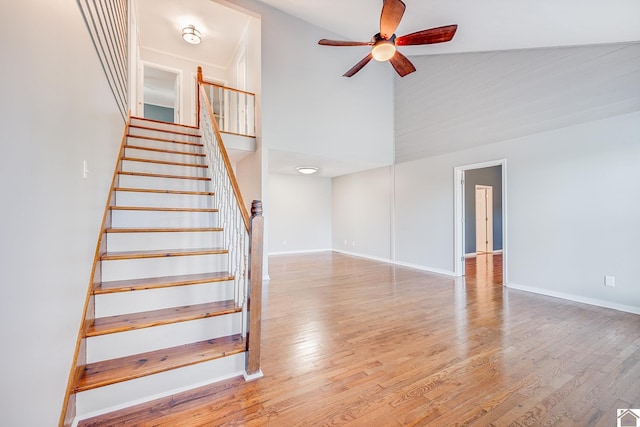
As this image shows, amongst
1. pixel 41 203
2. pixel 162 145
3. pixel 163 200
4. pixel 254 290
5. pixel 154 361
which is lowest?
pixel 154 361

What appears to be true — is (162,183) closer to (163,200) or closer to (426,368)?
(163,200)

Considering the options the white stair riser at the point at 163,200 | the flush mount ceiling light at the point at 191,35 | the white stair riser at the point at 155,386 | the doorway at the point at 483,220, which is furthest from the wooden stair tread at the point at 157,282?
the doorway at the point at 483,220

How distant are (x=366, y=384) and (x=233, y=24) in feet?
21.4

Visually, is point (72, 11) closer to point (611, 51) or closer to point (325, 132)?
point (325, 132)

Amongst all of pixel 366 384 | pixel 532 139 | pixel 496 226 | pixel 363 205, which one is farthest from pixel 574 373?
pixel 496 226

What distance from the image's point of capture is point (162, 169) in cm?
341

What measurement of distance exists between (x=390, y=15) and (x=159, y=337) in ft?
10.8

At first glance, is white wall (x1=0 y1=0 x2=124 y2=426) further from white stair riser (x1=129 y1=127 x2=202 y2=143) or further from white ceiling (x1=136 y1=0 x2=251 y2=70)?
white ceiling (x1=136 y1=0 x2=251 y2=70)

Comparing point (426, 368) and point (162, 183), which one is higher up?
point (162, 183)

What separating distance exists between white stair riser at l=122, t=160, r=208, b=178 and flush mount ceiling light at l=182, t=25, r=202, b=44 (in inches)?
153

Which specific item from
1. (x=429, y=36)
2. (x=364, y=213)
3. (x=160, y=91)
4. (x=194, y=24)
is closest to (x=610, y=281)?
(x=429, y=36)

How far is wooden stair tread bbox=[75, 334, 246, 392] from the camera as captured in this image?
1576 mm

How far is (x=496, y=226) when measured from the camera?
792 cm

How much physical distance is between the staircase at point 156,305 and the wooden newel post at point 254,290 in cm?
8
